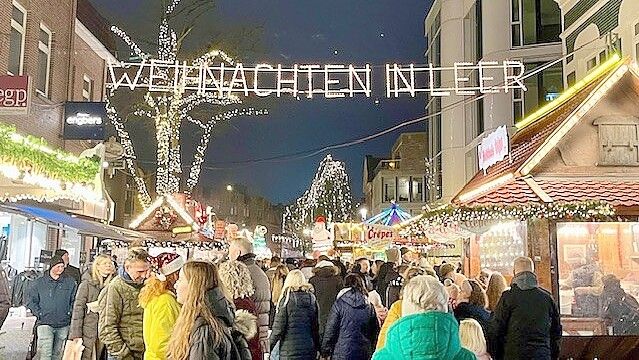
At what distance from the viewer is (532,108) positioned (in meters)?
27.8

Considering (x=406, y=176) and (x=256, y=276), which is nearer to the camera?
(x=256, y=276)

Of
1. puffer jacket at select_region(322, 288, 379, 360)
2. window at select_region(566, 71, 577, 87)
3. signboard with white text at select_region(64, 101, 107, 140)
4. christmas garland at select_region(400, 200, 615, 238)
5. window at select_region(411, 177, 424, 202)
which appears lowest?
puffer jacket at select_region(322, 288, 379, 360)

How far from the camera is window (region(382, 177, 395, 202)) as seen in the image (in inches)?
2496

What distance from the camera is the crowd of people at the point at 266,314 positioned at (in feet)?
12.8

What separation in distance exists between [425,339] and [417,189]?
57899 millimetres

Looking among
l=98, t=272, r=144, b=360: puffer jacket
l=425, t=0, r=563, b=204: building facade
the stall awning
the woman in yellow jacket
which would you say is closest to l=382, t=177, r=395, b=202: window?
l=425, t=0, r=563, b=204: building facade

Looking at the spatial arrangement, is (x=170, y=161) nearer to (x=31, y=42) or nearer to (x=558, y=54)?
(x=31, y=42)

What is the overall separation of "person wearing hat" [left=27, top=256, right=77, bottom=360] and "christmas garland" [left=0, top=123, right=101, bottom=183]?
1573mm

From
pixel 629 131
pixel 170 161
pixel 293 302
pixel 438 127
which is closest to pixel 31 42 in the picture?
pixel 170 161

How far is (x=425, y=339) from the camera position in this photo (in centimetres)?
356

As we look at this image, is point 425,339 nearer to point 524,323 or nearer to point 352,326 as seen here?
point 524,323

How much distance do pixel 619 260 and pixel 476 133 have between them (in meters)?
22.2

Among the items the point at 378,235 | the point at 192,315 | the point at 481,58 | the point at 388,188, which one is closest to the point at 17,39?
the point at 378,235

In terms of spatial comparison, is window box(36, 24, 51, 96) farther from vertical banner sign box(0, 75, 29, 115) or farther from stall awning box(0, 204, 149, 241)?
vertical banner sign box(0, 75, 29, 115)
